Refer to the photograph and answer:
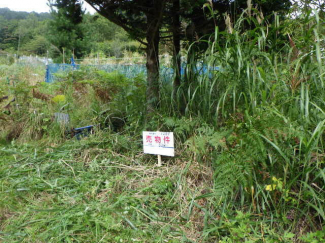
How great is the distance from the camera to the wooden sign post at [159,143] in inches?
104

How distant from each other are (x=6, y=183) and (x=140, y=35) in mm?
2190

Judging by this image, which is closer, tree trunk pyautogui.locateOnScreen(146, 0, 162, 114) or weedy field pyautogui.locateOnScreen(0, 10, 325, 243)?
weedy field pyautogui.locateOnScreen(0, 10, 325, 243)

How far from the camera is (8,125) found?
165 inches

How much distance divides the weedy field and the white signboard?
0.13 metres

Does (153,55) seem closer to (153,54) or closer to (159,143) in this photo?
(153,54)

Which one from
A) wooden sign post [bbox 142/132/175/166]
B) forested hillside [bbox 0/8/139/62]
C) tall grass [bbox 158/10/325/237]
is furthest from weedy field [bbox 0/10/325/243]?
forested hillside [bbox 0/8/139/62]

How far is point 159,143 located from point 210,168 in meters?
0.55

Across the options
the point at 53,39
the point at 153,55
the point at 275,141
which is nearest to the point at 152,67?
the point at 153,55

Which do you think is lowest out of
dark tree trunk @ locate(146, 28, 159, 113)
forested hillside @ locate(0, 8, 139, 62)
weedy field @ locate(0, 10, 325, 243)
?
weedy field @ locate(0, 10, 325, 243)

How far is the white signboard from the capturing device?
8.68ft

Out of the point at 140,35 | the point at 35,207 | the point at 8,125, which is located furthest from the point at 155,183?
the point at 8,125

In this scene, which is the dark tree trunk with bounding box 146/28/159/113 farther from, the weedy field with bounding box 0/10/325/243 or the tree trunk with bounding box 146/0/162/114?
the weedy field with bounding box 0/10/325/243

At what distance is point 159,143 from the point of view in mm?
2713

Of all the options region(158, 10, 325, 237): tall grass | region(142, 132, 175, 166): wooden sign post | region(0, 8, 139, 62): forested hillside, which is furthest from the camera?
region(0, 8, 139, 62): forested hillside
